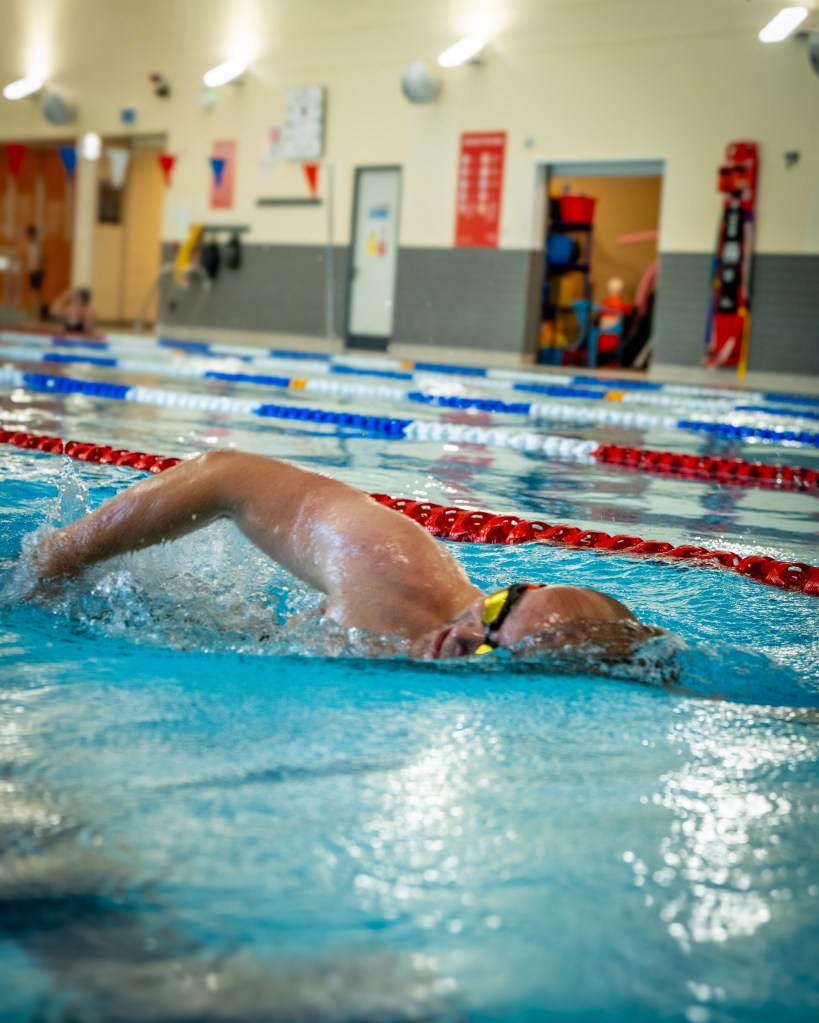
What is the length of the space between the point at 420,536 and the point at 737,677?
30.6 inches

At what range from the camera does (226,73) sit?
63.2 feet

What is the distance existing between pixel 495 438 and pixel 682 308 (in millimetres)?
8763

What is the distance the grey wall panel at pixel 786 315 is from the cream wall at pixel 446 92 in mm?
236

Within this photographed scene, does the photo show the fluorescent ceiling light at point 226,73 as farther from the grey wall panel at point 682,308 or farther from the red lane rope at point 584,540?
the red lane rope at point 584,540

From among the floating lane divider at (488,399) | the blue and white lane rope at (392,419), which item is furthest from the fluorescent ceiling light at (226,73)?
the blue and white lane rope at (392,419)

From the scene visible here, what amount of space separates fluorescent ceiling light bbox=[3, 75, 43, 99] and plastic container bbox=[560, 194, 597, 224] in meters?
10.3

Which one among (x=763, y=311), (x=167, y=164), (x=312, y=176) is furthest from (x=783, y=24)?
(x=167, y=164)

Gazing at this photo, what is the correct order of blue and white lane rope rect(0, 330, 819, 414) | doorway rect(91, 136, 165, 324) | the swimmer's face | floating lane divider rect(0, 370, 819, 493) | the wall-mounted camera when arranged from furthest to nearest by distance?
doorway rect(91, 136, 165, 324) → the wall-mounted camera → blue and white lane rope rect(0, 330, 819, 414) → floating lane divider rect(0, 370, 819, 493) → the swimmer's face

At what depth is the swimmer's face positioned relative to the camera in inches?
88.4

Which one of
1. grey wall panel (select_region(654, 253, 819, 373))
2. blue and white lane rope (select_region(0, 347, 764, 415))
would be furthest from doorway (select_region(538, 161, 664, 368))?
blue and white lane rope (select_region(0, 347, 764, 415))

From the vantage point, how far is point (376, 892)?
5.08ft

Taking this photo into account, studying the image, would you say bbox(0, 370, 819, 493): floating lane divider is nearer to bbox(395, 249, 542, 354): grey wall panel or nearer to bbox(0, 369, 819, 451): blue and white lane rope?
bbox(0, 369, 819, 451): blue and white lane rope

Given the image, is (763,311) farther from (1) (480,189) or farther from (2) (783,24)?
(1) (480,189)

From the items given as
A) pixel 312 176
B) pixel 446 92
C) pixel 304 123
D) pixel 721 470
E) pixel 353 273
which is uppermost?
pixel 446 92
